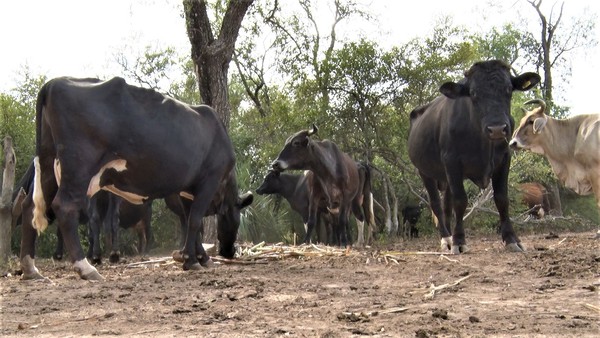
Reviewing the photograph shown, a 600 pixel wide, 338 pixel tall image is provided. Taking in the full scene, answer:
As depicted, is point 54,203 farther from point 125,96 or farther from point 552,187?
point 552,187

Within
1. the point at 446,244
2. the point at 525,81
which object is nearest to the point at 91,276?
the point at 446,244

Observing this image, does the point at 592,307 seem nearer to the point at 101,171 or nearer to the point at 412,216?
the point at 101,171

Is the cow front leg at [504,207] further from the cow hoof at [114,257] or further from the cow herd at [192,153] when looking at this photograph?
the cow hoof at [114,257]

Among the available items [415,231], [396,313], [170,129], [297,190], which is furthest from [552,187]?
[396,313]

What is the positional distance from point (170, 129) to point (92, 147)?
1162 mm

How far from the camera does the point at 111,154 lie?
8.04m

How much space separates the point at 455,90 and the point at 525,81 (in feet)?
2.94

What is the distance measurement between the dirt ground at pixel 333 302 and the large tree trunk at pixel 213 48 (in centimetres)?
555

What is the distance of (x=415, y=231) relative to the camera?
24.7 m

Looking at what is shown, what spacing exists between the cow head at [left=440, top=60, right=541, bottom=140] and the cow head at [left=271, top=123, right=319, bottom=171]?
6889 millimetres

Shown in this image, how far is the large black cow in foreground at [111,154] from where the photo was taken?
7.72 m

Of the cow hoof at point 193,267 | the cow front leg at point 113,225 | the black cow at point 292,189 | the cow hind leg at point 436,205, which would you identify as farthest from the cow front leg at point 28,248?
the black cow at point 292,189

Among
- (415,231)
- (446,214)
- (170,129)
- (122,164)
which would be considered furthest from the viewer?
(415,231)

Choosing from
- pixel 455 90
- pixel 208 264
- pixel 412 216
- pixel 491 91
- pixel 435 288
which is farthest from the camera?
pixel 412 216
